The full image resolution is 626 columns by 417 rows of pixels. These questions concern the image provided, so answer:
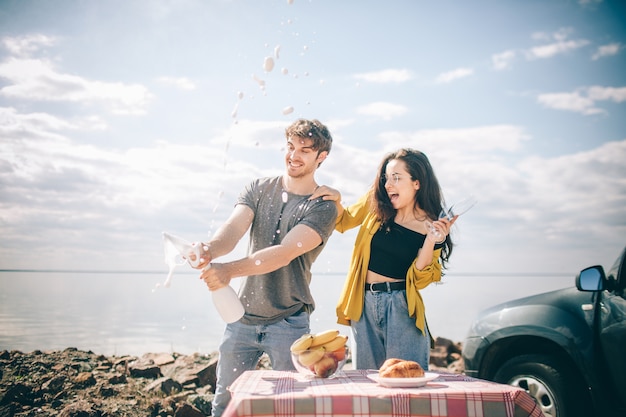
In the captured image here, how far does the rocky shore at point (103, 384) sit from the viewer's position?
17.3 feet

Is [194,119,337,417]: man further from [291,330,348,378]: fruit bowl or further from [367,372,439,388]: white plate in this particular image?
[367,372,439,388]: white plate

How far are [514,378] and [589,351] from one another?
62cm

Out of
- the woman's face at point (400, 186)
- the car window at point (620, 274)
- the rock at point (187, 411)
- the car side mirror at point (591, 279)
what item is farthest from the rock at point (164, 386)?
the car window at point (620, 274)

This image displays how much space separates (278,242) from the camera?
3.79 metres

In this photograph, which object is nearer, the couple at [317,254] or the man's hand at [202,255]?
the man's hand at [202,255]

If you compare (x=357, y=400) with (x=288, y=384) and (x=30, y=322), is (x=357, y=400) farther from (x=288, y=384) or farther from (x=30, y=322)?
(x=30, y=322)

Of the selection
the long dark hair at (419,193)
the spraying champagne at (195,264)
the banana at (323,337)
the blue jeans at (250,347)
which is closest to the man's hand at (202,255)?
the spraying champagne at (195,264)

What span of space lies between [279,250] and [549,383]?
7.99 feet

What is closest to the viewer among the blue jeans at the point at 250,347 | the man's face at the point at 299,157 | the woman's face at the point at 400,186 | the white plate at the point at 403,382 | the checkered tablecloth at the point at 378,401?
the checkered tablecloth at the point at 378,401

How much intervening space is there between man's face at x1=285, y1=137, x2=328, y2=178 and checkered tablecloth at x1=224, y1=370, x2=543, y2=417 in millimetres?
1646

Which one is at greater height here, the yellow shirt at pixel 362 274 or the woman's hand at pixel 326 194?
the woman's hand at pixel 326 194

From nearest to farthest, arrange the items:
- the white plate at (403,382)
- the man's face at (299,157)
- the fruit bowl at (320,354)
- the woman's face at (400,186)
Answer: the white plate at (403,382), the fruit bowl at (320,354), the man's face at (299,157), the woman's face at (400,186)

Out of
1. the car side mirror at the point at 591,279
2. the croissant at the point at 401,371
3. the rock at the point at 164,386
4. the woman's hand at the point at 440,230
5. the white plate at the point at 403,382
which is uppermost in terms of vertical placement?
the woman's hand at the point at 440,230

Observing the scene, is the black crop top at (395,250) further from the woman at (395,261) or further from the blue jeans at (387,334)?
the blue jeans at (387,334)
